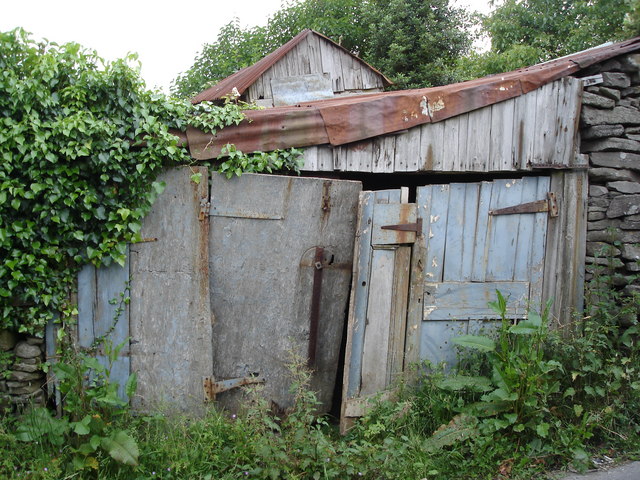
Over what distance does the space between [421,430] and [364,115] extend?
260cm

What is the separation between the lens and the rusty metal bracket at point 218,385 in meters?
4.45

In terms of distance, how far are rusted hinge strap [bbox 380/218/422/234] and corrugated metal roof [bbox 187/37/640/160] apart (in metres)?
0.78

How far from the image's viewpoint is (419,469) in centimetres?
385

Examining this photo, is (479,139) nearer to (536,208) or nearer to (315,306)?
(536,208)

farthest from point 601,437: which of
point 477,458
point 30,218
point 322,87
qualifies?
point 322,87

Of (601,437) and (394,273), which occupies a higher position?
(394,273)

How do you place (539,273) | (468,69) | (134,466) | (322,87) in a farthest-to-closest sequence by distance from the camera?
1. (468,69)
2. (322,87)
3. (539,273)
4. (134,466)

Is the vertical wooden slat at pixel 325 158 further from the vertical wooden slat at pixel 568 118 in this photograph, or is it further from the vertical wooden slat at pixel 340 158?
the vertical wooden slat at pixel 568 118

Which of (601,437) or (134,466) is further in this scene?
(601,437)

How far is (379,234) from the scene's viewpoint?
4613mm

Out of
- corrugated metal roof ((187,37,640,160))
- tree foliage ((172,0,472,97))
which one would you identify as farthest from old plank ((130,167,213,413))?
tree foliage ((172,0,472,97))

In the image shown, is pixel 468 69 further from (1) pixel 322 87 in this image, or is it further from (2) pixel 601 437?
(2) pixel 601 437

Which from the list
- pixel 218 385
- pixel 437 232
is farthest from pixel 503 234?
pixel 218 385

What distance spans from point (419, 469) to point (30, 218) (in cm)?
326
